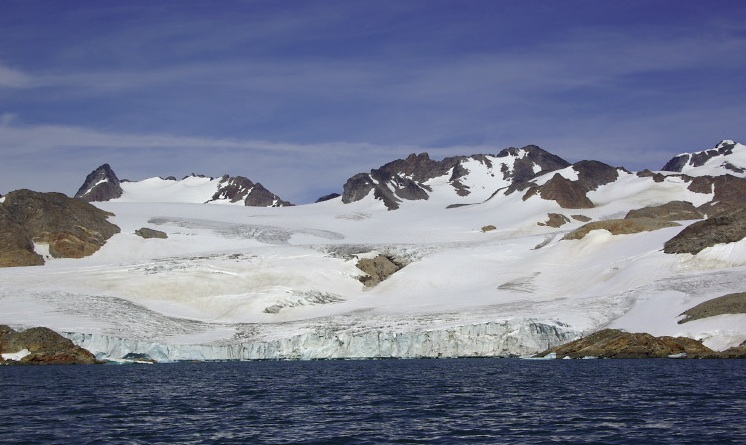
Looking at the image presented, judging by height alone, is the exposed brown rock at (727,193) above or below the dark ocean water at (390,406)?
above

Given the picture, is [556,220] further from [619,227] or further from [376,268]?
[376,268]

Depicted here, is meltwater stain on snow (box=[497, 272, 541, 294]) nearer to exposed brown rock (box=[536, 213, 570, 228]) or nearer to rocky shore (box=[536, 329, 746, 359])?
rocky shore (box=[536, 329, 746, 359])

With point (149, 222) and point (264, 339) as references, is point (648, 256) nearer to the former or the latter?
point (264, 339)

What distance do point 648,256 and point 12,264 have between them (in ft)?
252

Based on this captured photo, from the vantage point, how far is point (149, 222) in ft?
478

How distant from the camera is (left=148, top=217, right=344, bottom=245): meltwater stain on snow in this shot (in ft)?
462

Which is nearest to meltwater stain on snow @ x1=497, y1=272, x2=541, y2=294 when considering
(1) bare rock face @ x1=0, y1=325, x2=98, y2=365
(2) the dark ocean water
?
(2) the dark ocean water

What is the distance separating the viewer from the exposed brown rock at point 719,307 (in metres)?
71.5

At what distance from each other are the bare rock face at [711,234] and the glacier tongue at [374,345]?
24646 millimetres

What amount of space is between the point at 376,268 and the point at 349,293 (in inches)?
328

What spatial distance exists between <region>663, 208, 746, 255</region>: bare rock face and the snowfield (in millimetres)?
1671

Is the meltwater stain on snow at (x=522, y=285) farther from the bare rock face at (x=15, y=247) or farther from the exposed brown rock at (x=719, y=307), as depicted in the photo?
the bare rock face at (x=15, y=247)

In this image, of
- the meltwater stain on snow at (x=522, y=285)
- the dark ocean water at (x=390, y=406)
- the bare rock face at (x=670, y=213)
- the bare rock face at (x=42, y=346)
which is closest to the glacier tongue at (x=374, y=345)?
the bare rock face at (x=42, y=346)

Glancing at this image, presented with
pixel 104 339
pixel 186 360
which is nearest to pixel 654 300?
pixel 186 360
